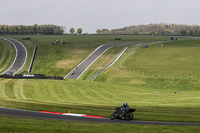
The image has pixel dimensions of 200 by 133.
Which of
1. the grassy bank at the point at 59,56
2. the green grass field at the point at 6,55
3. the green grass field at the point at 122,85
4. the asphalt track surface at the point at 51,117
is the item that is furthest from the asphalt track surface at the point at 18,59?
the asphalt track surface at the point at 51,117

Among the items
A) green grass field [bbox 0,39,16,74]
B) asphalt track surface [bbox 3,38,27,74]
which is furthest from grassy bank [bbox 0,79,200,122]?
green grass field [bbox 0,39,16,74]

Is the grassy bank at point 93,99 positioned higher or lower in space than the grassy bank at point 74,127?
lower

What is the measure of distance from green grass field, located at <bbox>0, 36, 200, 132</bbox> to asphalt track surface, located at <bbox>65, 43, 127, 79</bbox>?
7.48 ft

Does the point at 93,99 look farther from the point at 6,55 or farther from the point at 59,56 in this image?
the point at 6,55

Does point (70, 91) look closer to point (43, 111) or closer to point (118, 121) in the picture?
point (43, 111)

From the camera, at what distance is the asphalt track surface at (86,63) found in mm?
99831

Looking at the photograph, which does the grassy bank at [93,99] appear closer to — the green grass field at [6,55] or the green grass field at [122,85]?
the green grass field at [122,85]

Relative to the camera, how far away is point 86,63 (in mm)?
113688

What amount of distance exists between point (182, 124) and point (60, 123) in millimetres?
10633

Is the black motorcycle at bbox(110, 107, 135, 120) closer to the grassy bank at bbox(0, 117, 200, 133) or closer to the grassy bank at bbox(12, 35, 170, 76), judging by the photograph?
the grassy bank at bbox(0, 117, 200, 133)

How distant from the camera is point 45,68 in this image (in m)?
112

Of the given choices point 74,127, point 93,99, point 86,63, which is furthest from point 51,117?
Result: point 86,63

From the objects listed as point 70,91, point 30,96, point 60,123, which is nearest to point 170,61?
point 70,91

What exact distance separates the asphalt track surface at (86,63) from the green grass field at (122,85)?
7.48 feet
